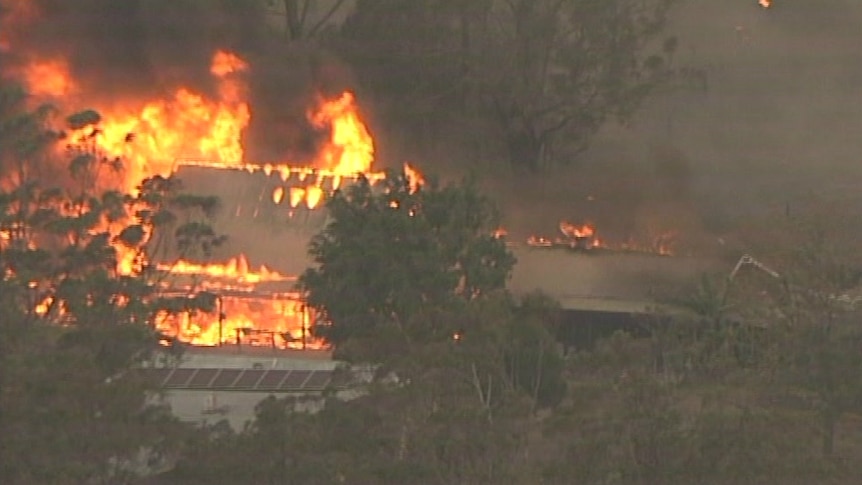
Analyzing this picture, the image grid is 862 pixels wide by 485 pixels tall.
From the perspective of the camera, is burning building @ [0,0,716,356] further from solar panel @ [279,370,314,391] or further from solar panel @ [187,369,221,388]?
solar panel @ [279,370,314,391]

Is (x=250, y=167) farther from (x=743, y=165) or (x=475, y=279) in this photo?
(x=743, y=165)

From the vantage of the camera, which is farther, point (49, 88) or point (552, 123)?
point (552, 123)

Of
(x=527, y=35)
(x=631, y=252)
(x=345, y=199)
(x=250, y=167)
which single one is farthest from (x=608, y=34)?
(x=345, y=199)

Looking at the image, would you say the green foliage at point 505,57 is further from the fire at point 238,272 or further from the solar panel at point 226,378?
the solar panel at point 226,378

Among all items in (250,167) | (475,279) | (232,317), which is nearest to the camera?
(475,279)

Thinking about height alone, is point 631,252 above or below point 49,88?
below

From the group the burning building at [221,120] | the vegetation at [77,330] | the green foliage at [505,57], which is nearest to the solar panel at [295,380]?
the vegetation at [77,330]

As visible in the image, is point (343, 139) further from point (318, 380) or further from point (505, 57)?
point (318, 380)
